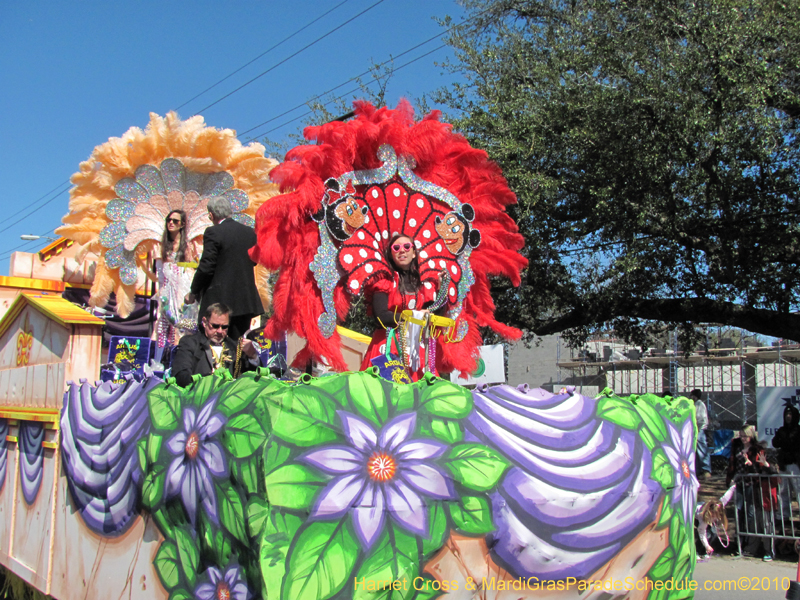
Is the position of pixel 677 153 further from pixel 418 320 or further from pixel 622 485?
pixel 622 485

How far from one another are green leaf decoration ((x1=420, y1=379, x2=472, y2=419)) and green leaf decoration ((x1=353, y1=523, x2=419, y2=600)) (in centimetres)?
50

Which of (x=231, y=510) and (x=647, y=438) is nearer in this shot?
(x=231, y=510)

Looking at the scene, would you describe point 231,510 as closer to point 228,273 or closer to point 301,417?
point 301,417

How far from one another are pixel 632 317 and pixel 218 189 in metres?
7.31

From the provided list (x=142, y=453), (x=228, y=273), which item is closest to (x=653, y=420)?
(x=142, y=453)

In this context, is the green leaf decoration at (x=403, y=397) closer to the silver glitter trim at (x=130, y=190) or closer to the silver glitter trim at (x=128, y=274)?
the silver glitter trim at (x=128, y=274)

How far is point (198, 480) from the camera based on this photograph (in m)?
3.17

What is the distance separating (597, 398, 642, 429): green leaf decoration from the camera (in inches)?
134

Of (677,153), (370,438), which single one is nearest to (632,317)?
(677,153)

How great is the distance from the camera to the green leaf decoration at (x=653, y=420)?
3.54 m

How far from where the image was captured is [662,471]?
3420 millimetres

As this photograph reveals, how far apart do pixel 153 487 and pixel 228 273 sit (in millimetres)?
1808

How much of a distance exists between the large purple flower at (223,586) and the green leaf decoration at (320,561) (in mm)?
348

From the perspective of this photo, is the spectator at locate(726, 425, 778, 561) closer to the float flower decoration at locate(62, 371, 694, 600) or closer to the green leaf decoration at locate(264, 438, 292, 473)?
the float flower decoration at locate(62, 371, 694, 600)
